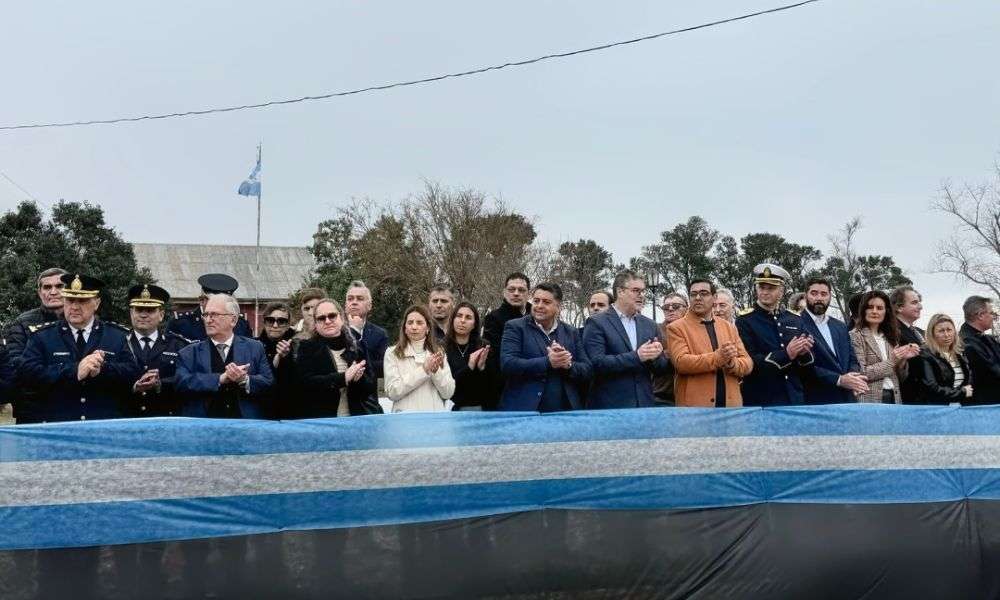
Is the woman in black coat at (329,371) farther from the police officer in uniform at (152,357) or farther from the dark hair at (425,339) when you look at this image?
the police officer in uniform at (152,357)

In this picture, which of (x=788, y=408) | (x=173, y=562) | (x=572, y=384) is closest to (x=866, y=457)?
(x=788, y=408)

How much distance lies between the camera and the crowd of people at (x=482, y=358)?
6164mm

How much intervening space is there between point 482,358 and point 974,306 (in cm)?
406

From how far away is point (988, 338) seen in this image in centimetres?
758

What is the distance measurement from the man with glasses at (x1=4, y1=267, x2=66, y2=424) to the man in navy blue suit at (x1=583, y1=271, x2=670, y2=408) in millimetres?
3705

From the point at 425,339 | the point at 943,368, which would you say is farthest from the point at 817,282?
the point at 425,339

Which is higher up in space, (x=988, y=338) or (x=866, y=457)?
(x=988, y=338)

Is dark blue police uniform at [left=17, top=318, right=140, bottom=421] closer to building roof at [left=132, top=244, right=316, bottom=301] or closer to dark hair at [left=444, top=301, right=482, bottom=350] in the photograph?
dark hair at [left=444, top=301, right=482, bottom=350]

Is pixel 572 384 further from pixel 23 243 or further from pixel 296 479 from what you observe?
pixel 23 243

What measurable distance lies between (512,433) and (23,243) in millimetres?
35807

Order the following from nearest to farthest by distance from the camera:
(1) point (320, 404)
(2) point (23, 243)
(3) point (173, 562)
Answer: (3) point (173, 562)
(1) point (320, 404)
(2) point (23, 243)

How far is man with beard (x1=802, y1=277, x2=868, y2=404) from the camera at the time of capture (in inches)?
271

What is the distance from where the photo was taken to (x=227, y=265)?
270 ft

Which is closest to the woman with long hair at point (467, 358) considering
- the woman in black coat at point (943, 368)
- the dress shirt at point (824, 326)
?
the dress shirt at point (824, 326)
